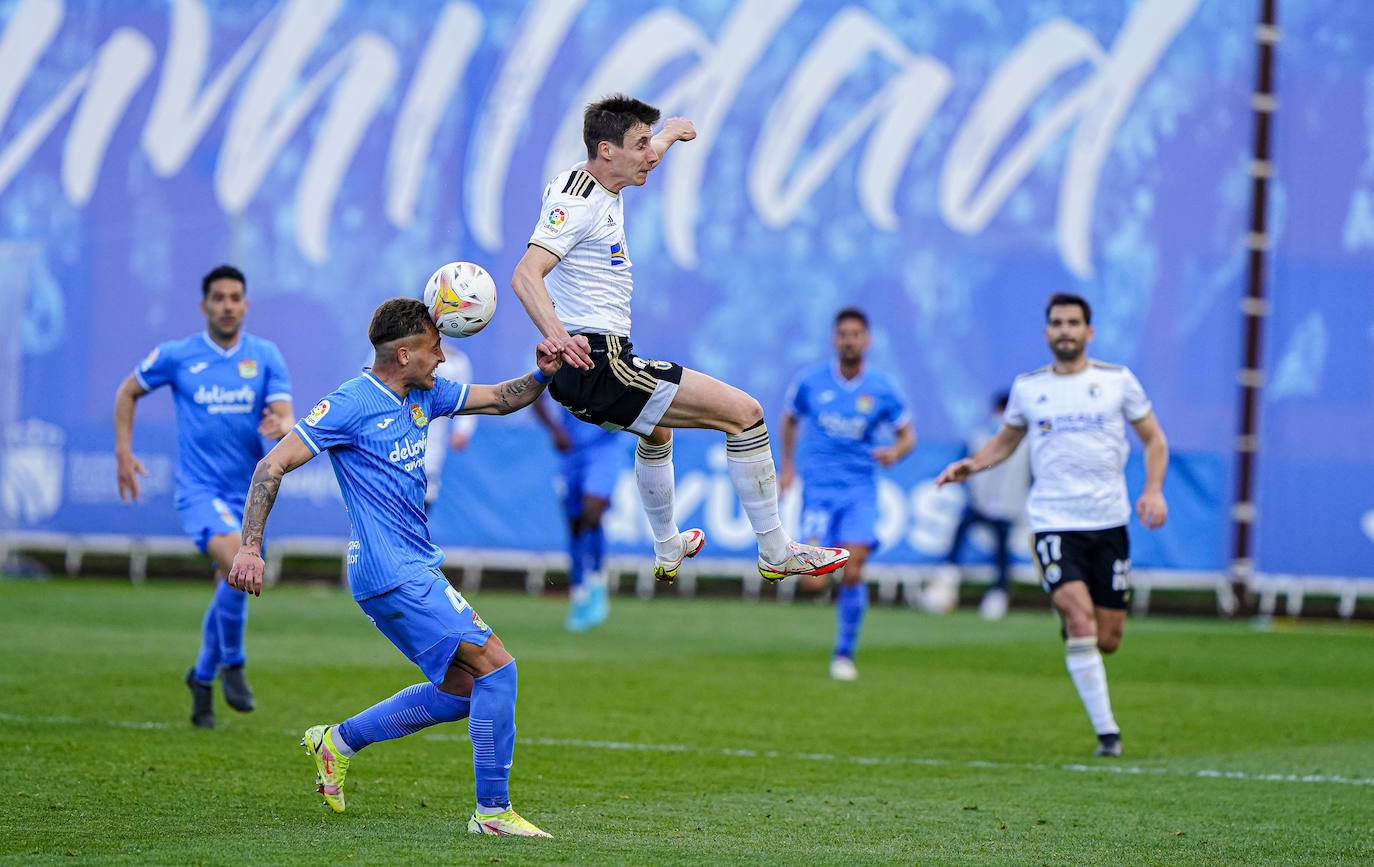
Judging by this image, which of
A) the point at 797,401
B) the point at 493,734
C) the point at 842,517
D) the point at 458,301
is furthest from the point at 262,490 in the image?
the point at 797,401

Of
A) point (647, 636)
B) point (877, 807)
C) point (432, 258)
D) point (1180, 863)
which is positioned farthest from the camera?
point (432, 258)

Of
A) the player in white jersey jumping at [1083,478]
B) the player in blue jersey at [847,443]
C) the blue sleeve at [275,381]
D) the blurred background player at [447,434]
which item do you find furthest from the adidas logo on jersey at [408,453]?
the blurred background player at [447,434]

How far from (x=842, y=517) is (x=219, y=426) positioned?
218 inches

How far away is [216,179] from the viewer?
73.8 ft

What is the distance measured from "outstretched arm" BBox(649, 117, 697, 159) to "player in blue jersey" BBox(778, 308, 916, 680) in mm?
6157

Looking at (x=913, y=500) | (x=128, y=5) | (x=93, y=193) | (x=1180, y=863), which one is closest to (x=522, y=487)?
(x=913, y=500)

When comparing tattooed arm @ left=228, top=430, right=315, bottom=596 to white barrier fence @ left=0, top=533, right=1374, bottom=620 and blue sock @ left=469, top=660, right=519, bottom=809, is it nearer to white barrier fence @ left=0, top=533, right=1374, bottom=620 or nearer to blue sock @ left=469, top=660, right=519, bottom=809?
blue sock @ left=469, top=660, right=519, bottom=809

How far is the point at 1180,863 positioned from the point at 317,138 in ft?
58.7

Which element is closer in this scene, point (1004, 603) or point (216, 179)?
point (1004, 603)

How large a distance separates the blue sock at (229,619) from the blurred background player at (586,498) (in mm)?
6810

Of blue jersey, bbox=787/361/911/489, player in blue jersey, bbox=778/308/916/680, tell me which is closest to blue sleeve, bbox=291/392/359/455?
player in blue jersey, bbox=778/308/916/680

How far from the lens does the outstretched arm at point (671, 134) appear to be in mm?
7719

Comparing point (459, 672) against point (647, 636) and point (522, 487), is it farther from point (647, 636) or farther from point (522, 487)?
point (522, 487)

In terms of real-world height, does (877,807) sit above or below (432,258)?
below
